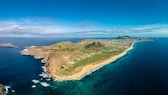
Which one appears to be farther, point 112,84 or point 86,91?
point 112,84

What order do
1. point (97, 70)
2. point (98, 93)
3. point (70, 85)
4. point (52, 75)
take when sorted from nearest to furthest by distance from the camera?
point (98, 93)
point (70, 85)
point (52, 75)
point (97, 70)

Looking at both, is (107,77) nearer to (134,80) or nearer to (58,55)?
(134,80)

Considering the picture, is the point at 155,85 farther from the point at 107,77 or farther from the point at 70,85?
the point at 70,85

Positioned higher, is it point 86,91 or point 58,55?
point 58,55

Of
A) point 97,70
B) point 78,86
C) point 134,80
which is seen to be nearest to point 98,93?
point 78,86

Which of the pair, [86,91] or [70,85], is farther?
[70,85]

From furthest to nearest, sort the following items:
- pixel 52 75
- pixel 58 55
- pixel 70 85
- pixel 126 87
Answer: pixel 58 55, pixel 52 75, pixel 70 85, pixel 126 87

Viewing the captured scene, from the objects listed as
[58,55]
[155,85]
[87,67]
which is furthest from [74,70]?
[155,85]

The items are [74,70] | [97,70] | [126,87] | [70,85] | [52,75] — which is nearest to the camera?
[126,87]

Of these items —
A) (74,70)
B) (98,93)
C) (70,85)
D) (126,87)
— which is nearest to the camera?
(98,93)
